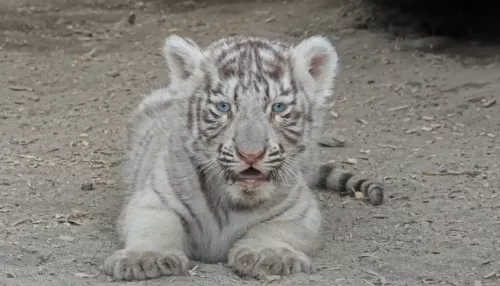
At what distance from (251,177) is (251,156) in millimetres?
168

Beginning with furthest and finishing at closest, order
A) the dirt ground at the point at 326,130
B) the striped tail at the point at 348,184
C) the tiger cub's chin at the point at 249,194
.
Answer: the striped tail at the point at 348,184, the dirt ground at the point at 326,130, the tiger cub's chin at the point at 249,194

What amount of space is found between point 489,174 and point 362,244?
1198mm

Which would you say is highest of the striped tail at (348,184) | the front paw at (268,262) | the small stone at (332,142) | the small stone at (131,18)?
the small stone at (131,18)

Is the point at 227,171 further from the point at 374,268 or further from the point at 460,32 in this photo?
the point at 460,32

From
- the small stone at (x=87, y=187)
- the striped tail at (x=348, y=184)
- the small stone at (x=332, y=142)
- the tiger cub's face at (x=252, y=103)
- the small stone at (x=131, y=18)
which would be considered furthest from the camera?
the small stone at (x=131, y=18)

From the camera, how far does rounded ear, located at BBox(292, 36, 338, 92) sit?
154 inches

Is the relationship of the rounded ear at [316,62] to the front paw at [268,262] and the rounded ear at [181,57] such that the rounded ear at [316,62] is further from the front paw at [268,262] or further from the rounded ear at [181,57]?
the front paw at [268,262]

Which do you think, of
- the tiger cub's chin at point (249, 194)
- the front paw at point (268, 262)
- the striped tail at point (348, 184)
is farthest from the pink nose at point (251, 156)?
the striped tail at point (348, 184)

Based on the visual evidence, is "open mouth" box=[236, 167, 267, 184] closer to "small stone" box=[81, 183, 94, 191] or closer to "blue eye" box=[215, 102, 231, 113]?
"blue eye" box=[215, 102, 231, 113]

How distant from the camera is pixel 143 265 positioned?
339cm

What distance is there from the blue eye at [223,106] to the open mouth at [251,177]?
10.3 inches

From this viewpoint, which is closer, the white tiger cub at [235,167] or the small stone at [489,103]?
the white tiger cub at [235,167]

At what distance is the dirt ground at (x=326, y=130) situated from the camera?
371 cm

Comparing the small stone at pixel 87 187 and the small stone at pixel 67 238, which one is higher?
the small stone at pixel 87 187
